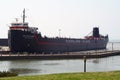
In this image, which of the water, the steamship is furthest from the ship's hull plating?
the water

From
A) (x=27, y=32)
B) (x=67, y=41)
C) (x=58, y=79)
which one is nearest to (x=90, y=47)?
(x=67, y=41)

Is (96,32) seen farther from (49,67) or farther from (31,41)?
(49,67)

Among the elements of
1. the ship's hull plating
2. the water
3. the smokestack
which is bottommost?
the water

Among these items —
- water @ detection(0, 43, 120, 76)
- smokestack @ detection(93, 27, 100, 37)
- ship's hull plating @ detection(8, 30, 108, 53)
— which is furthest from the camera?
smokestack @ detection(93, 27, 100, 37)

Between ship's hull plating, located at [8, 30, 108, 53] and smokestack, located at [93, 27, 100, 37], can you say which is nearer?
ship's hull plating, located at [8, 30, 108, 53]

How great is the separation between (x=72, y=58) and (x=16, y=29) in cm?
1253

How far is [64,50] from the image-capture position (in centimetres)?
6356

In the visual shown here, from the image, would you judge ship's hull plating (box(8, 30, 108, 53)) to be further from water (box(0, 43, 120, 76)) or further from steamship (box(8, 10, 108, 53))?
water (box(0, 43, 120, 76))

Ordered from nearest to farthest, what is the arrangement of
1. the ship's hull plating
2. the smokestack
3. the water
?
1. the water
2. the ship's hull plating
3. the smokestack

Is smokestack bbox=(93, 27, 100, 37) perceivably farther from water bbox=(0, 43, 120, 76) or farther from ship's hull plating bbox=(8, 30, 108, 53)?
water bbox=(0, 43, 120, 76)

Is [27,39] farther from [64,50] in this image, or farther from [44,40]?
[64,50]

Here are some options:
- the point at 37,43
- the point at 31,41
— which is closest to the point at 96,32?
the point at 37,43

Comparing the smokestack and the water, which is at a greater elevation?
the smokestack

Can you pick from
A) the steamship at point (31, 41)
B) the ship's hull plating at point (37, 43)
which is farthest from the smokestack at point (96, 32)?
the steamship at point (31, 41)
